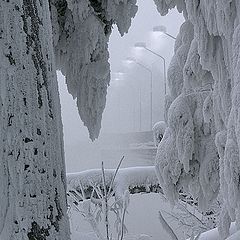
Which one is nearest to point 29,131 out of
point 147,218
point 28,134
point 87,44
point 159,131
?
point 28,134

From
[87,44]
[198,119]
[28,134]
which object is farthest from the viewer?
[198,119]

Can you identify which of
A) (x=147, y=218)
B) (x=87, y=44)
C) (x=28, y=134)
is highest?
(x=87, y=44)

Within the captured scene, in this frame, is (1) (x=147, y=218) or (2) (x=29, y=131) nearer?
(2) (x=29, y=131)

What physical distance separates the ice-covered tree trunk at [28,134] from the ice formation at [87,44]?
6.16 feet

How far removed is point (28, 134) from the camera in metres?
1.16

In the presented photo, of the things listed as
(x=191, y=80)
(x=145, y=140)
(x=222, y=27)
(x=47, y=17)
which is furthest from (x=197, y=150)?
(x=145, y=140)

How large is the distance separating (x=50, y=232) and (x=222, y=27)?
2298mm

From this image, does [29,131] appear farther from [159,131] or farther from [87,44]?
[159,131]

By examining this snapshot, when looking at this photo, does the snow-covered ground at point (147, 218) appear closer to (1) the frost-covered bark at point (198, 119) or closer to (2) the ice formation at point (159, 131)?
(2) the ice formation at point (159, 131)

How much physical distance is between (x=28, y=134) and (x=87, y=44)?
206 centimetres

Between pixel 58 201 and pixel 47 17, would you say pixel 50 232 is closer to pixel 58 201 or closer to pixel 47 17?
pixel 58 201

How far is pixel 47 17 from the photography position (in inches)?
49.9

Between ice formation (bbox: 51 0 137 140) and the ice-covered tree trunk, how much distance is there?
1.88m

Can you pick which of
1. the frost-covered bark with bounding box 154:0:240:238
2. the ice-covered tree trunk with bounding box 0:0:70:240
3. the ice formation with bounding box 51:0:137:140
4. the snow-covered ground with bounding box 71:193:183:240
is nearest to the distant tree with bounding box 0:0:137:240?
the ice-covered tree trunk with bounding box 0:0:70:240
